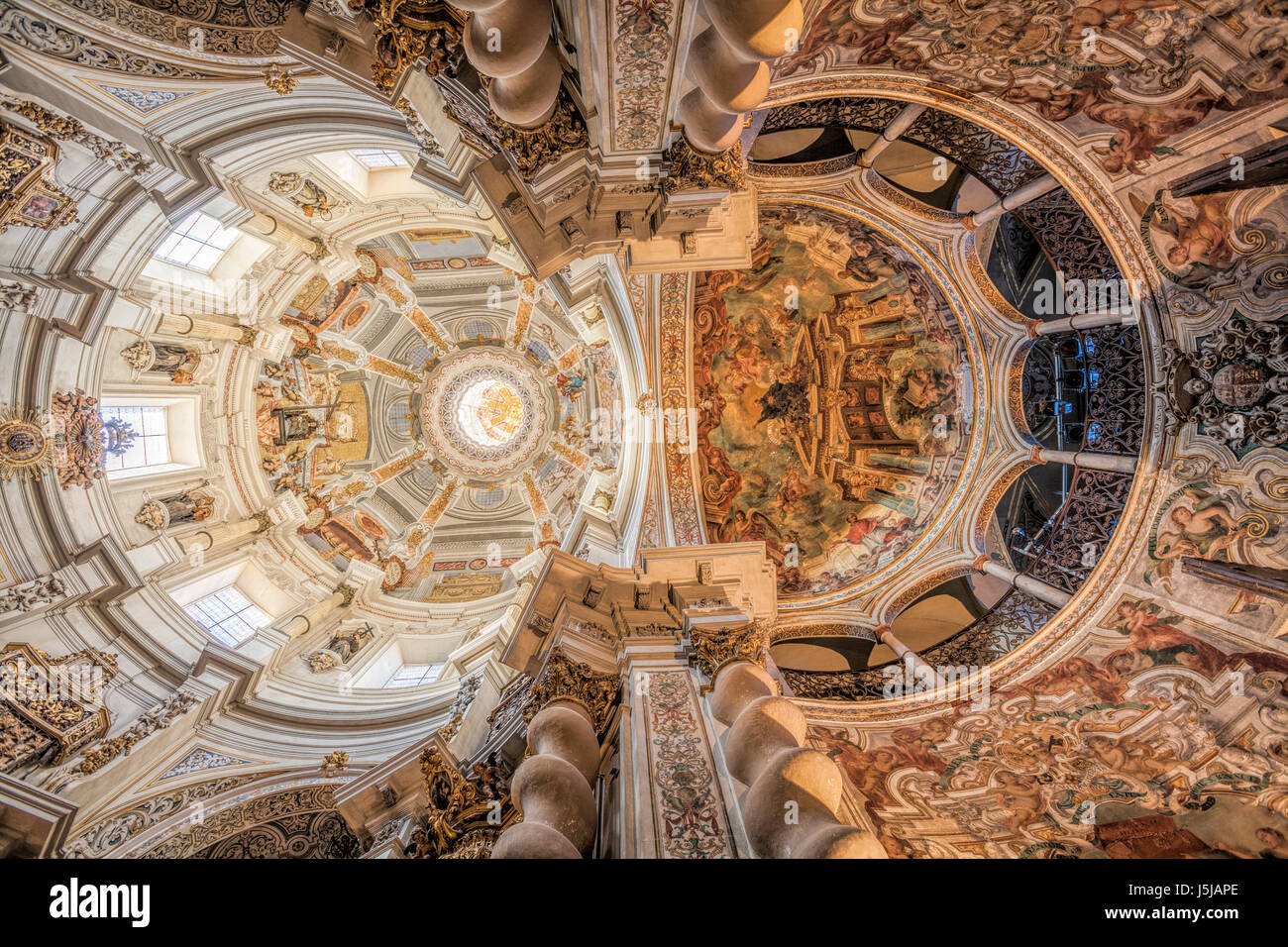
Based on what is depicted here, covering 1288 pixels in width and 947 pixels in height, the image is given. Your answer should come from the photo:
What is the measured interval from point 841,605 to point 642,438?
17.0ft

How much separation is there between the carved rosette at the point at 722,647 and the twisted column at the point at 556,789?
1.63 meters

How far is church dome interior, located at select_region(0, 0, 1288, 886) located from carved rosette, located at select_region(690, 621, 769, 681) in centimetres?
6

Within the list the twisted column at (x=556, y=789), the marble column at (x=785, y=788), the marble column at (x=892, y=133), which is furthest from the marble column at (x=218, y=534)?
the marble column at (x=892, y=133)

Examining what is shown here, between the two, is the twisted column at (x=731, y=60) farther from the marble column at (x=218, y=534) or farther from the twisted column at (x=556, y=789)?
the marble column at (x=218, y=534)

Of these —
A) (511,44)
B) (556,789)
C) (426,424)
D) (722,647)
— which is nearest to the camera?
(511,44)

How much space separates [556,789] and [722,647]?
2.97 m

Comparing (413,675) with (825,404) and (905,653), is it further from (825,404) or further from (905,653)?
(825,404)

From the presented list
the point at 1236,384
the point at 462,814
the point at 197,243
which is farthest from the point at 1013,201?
the point at 197,243

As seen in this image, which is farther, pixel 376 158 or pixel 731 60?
pixel 376 158

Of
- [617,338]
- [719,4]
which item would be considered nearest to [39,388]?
[617,338]

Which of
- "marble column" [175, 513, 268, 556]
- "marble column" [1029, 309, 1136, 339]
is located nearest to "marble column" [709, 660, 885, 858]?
"marble column" [1029, 309, 1136, 339]

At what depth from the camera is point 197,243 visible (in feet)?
39.1

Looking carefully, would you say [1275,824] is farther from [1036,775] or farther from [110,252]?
[110,252]

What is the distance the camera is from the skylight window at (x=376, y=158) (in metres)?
12.0
